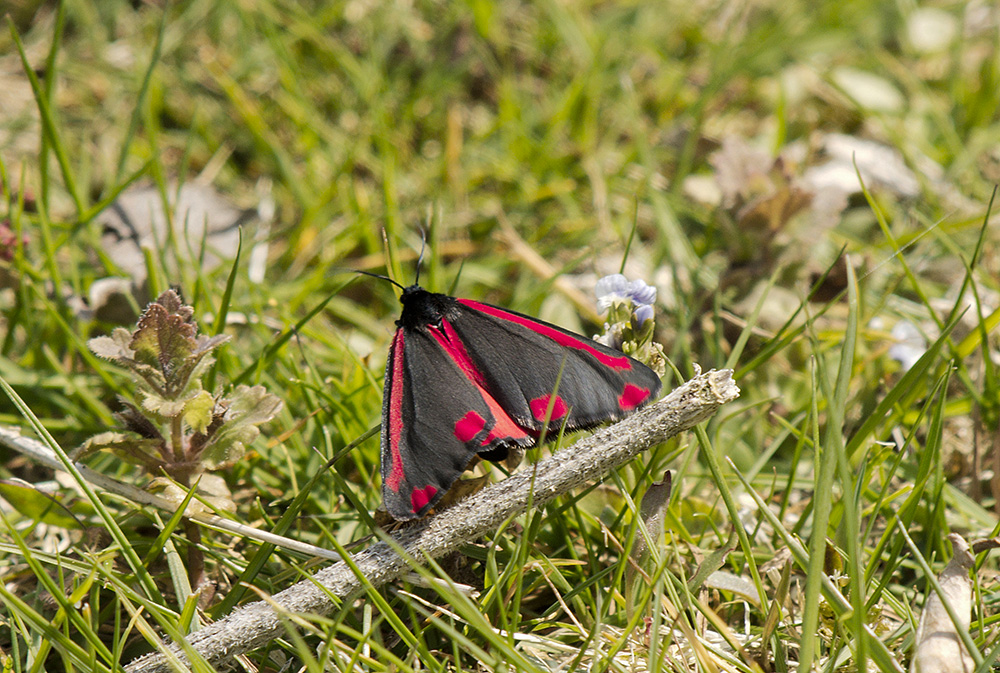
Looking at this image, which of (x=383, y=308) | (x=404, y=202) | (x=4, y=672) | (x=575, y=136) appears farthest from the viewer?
(x=575, y=136)

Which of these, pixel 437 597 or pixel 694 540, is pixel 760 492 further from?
pixel 437 597

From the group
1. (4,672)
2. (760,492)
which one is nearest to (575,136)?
(760,492)

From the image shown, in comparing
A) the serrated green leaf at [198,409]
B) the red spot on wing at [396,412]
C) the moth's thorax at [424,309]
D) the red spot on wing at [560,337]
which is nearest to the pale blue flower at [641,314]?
the red spot on wing at [560,337]

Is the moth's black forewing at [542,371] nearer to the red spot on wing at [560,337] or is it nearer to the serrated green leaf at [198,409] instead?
the red spot on wing at [560,337]

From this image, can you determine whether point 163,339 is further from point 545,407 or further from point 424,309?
point 545,407

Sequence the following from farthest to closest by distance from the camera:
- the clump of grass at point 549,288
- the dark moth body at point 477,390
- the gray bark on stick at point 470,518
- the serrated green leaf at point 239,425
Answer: the serrated green leaf at point 239,425
the clump of grass at point 549,288
the dark moth body at point 477,390
the gray bark on stick at point 470,518

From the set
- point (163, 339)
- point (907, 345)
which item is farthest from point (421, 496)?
point (907, 345)
